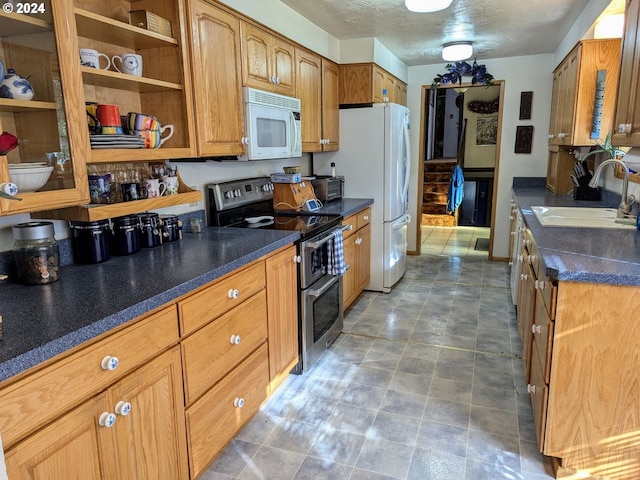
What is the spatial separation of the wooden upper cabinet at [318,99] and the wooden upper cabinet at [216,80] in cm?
82

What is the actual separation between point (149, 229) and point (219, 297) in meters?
0.55

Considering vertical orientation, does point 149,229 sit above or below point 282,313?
above

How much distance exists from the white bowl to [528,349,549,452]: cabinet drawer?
6.52 feet

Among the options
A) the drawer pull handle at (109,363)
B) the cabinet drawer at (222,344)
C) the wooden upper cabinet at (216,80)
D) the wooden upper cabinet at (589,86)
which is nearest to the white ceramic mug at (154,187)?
the wooden upper cabinet at (216,80)

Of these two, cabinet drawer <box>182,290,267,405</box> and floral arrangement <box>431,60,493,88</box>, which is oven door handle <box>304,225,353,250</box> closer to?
cabinet drawer <box>182,290,267,405</box>

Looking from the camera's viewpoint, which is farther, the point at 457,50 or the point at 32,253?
the point at 457,50

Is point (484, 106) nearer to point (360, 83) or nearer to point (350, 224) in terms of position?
point (360, 83)

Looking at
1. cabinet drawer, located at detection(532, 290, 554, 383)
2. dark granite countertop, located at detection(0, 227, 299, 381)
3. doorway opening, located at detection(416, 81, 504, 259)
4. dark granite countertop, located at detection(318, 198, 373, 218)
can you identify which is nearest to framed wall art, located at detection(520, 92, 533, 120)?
dark granite countertop, located at detection(318, 198, 373, 218)

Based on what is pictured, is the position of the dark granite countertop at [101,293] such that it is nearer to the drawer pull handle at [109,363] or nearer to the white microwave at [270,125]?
the drawer pull handle at [109,363]

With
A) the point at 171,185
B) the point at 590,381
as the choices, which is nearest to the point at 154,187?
the point at 171,185

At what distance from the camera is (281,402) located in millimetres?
2336

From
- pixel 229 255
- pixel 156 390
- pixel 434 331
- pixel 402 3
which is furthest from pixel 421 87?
pixel 156 390

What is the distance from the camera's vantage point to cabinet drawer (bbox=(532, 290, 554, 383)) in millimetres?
1703

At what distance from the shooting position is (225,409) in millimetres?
1850
